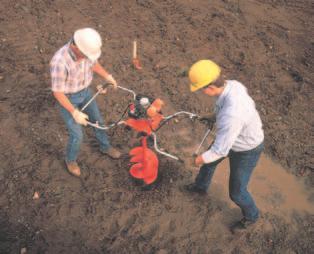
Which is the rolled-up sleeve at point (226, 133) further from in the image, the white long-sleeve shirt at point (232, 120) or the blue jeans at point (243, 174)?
the blue jeans at point (243, 174)

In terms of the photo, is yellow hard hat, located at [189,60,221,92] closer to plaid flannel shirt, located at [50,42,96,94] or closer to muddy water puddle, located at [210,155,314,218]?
plaid flannel shirt, located at [50,42,96,94]

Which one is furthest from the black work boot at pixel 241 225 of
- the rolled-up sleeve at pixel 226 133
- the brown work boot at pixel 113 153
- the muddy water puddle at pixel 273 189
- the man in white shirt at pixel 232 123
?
the brown work boot at pixel 113 153

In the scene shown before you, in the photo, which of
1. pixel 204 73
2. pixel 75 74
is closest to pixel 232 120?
pixel 204 73

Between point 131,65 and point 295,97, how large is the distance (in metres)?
2.89

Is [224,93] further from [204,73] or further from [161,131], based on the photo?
[161,131]

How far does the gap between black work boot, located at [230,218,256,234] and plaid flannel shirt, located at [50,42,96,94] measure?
239 cm

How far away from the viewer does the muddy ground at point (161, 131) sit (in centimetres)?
398

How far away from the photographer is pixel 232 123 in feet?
9.20

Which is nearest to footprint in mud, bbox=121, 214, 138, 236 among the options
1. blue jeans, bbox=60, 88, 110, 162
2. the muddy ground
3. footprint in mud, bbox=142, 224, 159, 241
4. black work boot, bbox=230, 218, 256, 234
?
the muddy ground

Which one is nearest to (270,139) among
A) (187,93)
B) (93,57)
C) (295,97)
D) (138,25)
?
(295,97)

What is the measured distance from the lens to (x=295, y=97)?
570cm

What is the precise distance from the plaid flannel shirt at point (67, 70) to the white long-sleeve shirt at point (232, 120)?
1427 mm

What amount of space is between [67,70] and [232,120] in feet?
5.44

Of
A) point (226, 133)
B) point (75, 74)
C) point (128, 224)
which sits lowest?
point (128, 224)
